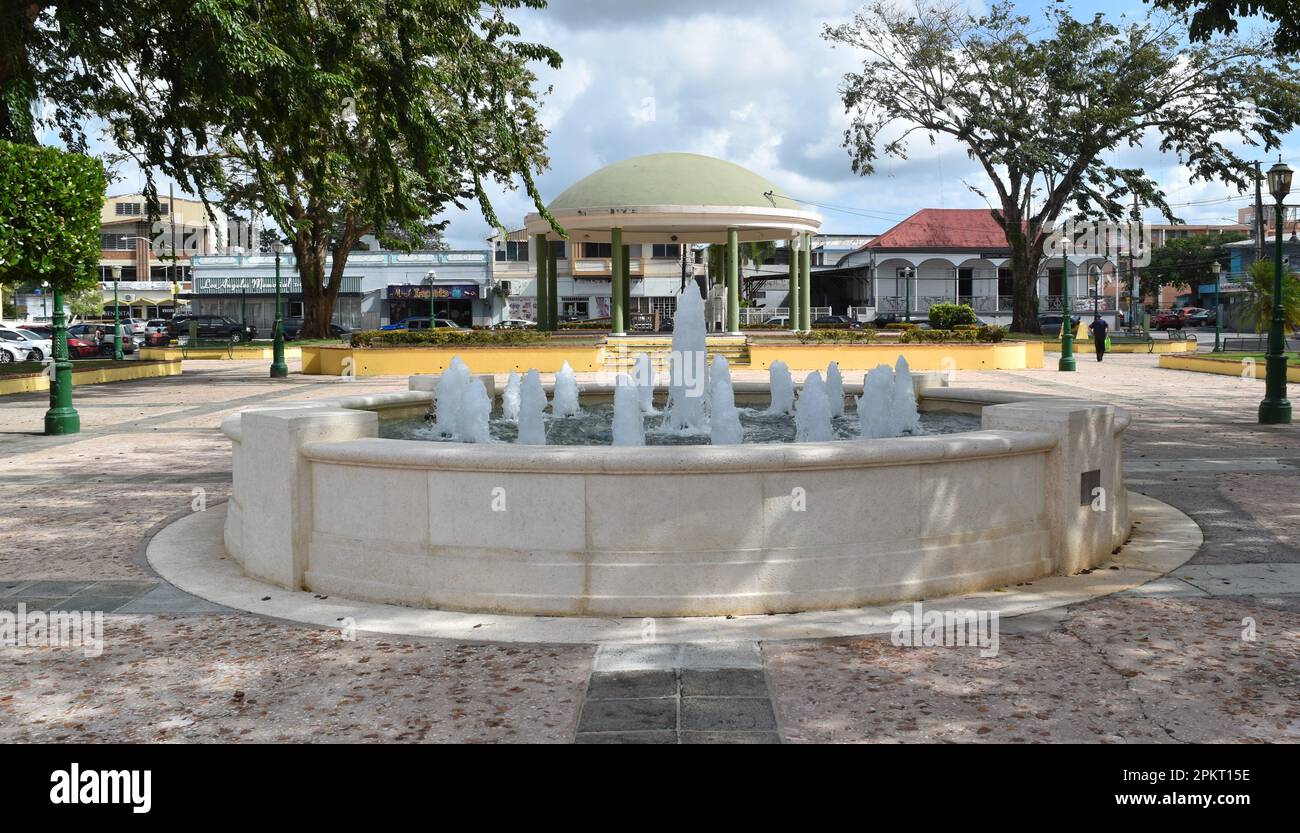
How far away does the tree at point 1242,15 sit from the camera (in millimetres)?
13172

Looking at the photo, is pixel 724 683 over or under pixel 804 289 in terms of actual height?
under

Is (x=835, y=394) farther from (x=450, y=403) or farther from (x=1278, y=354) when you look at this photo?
(x=1278, y=354)

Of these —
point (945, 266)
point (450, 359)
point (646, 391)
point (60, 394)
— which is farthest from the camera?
point (945, 266)

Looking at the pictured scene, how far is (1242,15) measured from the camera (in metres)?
13.5

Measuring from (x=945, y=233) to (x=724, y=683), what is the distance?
61031 mm

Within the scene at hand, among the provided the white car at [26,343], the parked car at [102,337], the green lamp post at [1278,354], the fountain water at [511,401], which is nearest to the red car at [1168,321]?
the green lamp post at [1278,354]

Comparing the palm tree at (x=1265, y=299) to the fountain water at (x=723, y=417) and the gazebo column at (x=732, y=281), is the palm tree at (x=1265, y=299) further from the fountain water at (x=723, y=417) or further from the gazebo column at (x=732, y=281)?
the fountain water at (x=723, y=417)

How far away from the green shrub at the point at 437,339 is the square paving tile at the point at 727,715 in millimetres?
25605

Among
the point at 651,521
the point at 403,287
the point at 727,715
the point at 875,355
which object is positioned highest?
the point at 403,287

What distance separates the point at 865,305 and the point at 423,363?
129 feet

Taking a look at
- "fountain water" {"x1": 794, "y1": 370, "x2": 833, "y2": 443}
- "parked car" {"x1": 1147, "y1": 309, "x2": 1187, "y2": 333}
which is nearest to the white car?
"fountain water" {"x1": 794, "y1": 370, "x2": 833, "y2": 443}

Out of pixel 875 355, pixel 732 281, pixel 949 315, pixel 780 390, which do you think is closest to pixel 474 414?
pixel 780 390

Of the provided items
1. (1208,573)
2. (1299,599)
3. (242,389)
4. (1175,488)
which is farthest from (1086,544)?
(242,389)

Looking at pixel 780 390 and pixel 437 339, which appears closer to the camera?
pixel 780 390
